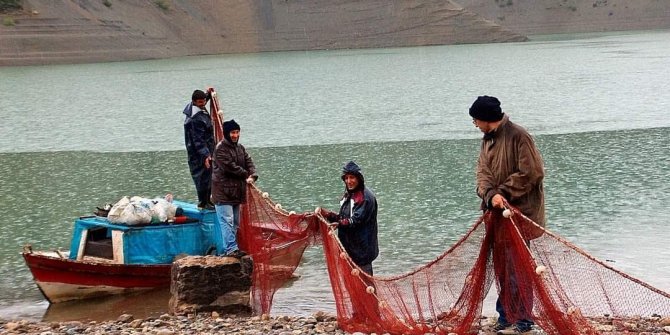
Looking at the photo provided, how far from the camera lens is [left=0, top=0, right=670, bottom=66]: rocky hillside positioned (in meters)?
90.8

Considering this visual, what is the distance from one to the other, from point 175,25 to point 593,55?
47281 millimetres

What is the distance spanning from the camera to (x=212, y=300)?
10992mm

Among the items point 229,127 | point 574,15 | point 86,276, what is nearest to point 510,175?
point 229,127

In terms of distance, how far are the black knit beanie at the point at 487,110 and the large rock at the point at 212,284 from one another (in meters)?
4.21

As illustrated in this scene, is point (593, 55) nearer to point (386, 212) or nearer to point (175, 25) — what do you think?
point (175, 25)

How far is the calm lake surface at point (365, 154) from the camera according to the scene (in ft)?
48.5

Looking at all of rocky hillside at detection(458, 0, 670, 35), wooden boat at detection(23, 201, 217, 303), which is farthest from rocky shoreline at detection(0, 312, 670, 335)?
rocky hillside at detection(458, 0, 670, 35)

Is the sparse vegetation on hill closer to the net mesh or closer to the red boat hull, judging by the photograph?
the red boat hull

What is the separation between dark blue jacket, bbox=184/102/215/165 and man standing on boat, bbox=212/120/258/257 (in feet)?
5.22

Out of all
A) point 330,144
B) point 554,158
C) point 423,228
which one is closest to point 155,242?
point 423,228

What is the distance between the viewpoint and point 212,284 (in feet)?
35.9

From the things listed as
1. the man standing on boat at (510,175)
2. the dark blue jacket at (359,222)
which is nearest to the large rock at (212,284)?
the dark blue jacket at (359,222)

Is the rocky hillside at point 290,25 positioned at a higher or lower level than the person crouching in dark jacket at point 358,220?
higher

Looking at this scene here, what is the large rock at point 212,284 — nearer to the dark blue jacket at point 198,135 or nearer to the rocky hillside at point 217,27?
the dark blue jacket at point 198,135
